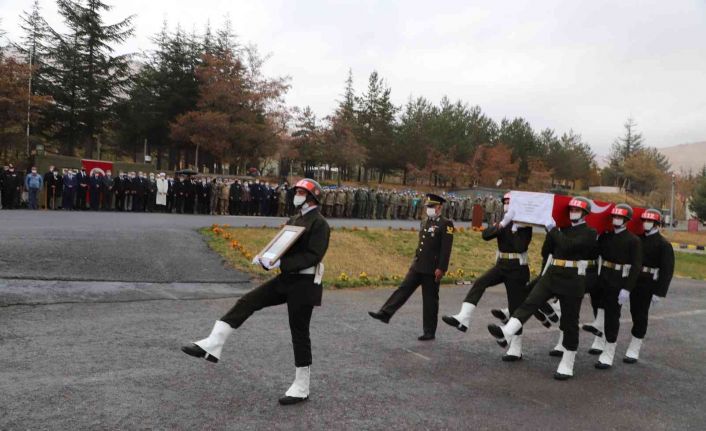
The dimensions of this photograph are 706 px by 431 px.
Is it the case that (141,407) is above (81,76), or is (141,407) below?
below

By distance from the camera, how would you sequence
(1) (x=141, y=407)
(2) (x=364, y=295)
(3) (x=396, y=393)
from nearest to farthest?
1. (1) (x=141, y=407)
2. (3) (x=396, y=393)
3. (2) (x=364, y=295)

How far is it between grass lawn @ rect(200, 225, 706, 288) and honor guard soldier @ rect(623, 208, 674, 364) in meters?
6.44

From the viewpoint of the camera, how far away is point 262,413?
508cm

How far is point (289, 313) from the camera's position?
574cm

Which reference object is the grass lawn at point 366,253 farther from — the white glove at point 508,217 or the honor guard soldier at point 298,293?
the honor guard soldier at point 298,293

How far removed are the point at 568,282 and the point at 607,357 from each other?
146cm

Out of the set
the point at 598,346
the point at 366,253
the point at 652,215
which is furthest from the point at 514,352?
the point at 366,253

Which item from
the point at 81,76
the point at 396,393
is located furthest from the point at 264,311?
the point at 81,76

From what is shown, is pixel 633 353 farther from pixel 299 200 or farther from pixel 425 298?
pixel 299 200

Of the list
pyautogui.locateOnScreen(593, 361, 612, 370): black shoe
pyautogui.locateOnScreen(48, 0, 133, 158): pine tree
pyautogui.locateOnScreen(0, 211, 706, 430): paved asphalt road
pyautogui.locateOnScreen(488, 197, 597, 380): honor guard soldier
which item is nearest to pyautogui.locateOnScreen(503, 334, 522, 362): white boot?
pyautogui.locateOnScreen(0, 211, 706, 430): paved asphalt road

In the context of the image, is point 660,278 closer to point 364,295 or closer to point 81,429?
point 364,295

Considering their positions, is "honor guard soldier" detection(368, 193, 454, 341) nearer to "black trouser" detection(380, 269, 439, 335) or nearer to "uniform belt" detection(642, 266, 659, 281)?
"black trouser" detection(380, 269, 439, 335)

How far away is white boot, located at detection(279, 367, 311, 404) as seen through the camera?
5371 mm

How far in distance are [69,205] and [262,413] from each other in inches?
835
